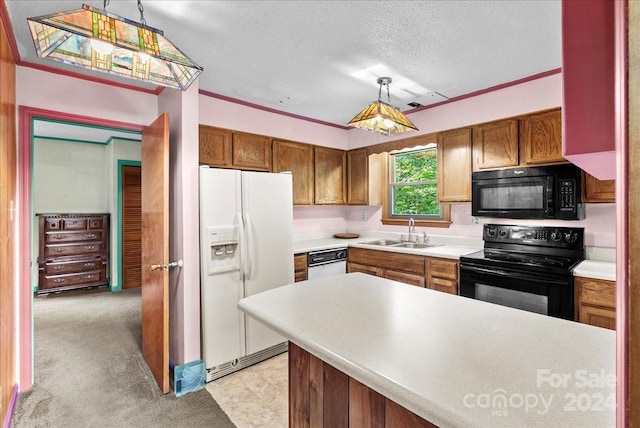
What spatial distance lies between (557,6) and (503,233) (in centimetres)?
197

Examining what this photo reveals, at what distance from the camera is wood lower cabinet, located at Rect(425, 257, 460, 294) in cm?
296

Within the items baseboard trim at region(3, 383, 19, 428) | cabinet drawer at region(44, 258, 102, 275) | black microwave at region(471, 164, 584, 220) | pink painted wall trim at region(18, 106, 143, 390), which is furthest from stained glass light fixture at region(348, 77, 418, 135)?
cabinet drawer at region(44, 258, 102, 275)

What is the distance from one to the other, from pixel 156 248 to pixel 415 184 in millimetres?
3034

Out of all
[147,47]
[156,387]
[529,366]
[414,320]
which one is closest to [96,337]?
[156,387]

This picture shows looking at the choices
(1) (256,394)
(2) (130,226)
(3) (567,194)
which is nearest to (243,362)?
(1) (256,394)

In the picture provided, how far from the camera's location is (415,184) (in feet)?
13.3

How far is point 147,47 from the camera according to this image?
127cm

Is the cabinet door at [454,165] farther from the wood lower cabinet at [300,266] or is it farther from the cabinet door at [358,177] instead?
the wood lower cabinet at [300,266]

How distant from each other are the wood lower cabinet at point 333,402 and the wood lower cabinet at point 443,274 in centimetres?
208

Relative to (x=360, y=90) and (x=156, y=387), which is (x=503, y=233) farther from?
(x=156, y=387)

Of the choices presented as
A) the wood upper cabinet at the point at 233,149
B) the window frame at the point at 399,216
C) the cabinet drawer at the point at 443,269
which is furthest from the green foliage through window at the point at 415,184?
the wood upper cabinet at the point at 233,149

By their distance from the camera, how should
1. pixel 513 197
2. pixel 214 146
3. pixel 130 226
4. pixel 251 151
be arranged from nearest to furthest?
pixel 513 197 → pixel 214 146 → pixel 251 151 → pixel 130 226

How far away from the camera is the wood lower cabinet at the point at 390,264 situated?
3242 millimetres

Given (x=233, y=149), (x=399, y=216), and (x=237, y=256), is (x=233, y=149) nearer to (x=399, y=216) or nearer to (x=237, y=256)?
(x=237, y=256)
